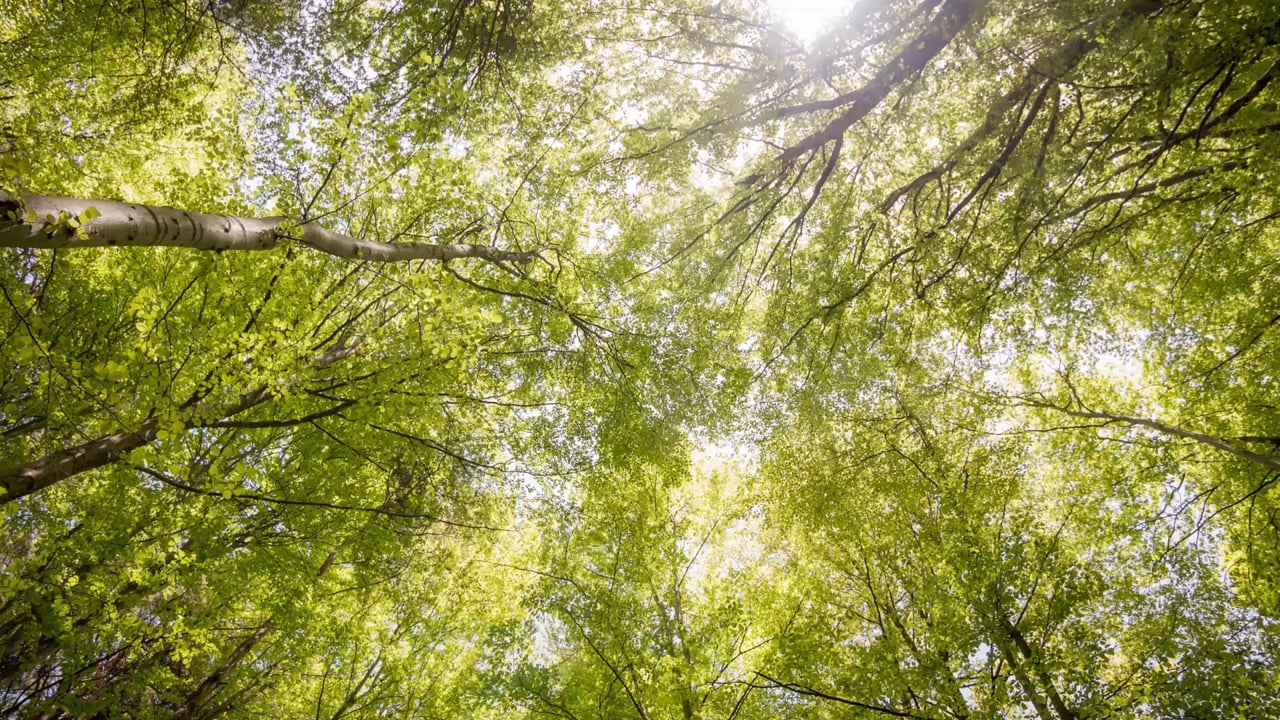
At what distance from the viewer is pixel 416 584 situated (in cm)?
1046

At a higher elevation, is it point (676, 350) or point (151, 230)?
point (676, 350)

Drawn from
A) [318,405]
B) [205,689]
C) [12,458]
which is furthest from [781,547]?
[12,458]

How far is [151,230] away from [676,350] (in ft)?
21.4

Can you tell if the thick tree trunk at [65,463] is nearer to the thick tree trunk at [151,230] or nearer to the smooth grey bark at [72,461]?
the smooth grey bark at [72,461]

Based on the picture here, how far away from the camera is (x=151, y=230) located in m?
2.62

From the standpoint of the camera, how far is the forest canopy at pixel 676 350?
5.19 meters

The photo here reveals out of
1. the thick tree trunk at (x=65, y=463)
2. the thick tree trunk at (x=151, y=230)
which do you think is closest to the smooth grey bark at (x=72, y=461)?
the thick tree trunk at (x=65, y=463)

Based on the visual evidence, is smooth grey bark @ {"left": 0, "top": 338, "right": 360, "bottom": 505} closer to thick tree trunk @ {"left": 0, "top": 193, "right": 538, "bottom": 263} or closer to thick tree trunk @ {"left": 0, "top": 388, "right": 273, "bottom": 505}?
thick tree trunk @ {"left": 0, "top": 388, "right": 273, "bottom": 505}

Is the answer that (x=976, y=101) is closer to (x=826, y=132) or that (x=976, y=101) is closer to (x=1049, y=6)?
(x=1049, y=6)

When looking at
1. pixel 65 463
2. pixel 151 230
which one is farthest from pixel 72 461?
pixel 151 230

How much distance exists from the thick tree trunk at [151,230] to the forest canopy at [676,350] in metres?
0.10

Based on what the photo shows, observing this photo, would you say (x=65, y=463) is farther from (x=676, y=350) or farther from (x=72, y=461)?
(x=676, y=350)

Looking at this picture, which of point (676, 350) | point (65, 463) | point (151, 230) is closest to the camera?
point (151, 230)

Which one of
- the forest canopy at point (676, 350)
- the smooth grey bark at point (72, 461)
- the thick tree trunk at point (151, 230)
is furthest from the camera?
the forest canopy at point (676, 350)
